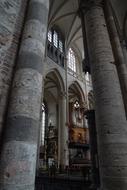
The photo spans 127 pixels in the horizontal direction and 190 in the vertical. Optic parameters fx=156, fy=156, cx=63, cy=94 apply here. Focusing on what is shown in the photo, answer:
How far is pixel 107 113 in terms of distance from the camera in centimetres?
439

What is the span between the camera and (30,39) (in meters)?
3.33

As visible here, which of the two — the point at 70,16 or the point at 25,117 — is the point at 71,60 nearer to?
the point at 70,16

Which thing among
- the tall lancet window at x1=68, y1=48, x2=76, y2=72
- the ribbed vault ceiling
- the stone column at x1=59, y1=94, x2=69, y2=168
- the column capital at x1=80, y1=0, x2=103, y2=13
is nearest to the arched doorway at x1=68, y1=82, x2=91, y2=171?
the stone column at x1=59, y1=94, x2=69, y2=168

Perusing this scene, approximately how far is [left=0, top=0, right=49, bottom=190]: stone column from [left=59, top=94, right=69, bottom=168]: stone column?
11.7 m

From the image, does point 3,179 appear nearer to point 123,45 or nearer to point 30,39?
point 30,39

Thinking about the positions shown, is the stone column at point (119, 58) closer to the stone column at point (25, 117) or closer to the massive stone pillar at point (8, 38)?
the stone column at point (25, 117)

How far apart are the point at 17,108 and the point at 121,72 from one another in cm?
480

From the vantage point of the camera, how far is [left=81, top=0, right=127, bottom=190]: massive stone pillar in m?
3.78

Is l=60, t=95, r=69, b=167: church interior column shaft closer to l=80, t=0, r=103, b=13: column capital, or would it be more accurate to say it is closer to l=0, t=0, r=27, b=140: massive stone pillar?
l=80, t=0, r=103, b=13: column capital

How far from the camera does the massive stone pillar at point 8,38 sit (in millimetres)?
2844

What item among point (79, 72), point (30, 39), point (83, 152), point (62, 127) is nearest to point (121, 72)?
point (30, 39)

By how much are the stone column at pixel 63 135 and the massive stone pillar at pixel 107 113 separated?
988 cm

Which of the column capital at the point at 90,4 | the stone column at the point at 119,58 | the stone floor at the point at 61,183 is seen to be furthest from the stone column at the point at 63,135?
the column capital at the point at 90,4

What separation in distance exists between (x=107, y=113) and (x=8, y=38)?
10.3ft
